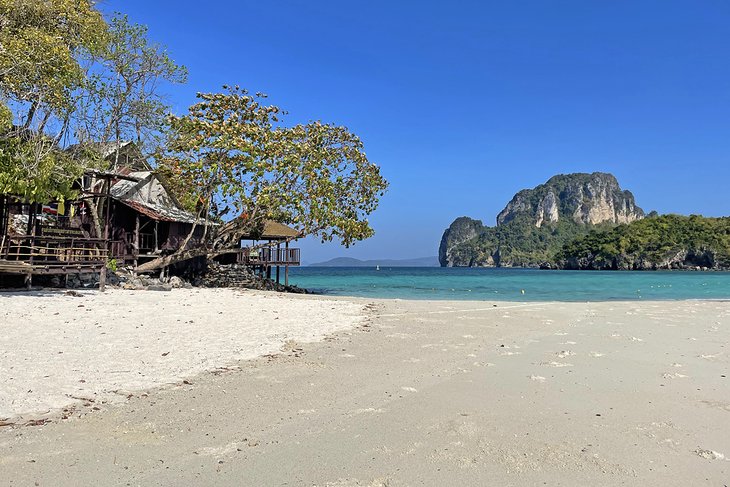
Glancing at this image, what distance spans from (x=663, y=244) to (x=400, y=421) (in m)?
132

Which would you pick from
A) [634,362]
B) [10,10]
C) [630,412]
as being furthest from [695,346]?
[10,10]

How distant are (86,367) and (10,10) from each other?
14.8 metres

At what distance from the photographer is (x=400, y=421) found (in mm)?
4781

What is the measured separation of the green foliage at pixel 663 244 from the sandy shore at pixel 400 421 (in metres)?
124

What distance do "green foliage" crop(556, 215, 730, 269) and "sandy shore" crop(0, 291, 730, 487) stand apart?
12382 centimetres

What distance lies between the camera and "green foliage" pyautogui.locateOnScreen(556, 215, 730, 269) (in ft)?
362

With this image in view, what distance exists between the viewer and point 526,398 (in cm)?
558

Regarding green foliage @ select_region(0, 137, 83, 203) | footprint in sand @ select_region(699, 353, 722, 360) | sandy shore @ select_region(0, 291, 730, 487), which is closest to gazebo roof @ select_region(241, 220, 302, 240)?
green foliage @ select_region(0, 137, 83, 203)

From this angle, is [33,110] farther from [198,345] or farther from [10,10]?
[198,345]

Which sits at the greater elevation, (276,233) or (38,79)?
(38,79)

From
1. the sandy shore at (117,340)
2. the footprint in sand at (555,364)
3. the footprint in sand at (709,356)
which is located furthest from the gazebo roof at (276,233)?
the footprint in sand at (709,356)

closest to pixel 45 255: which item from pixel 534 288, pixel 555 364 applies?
pixel 555 364

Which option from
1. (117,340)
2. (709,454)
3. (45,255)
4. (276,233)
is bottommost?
(709,454)

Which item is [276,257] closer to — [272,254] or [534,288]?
[272,254]
